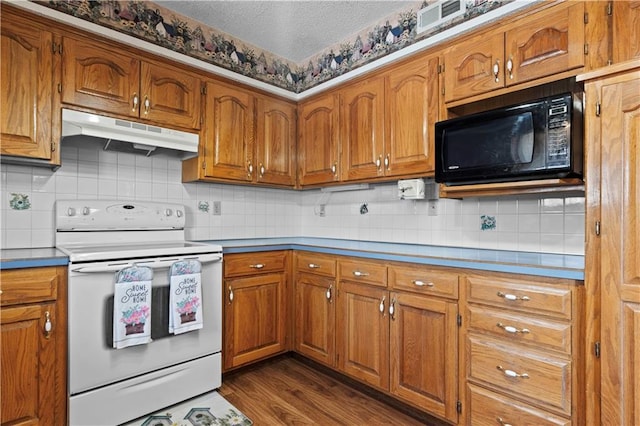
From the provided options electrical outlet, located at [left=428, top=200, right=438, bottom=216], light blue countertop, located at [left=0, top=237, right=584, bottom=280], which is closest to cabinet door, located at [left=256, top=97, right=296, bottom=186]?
light blue countertop, located at [left=0, top=237, right=584, bottom=280]

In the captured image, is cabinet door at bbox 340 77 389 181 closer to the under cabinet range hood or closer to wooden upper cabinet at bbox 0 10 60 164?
the under cabinet range hood

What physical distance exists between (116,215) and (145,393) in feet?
3.62

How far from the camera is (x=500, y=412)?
5.19ft

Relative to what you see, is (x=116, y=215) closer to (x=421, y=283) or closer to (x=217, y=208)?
(x=217, y=208)

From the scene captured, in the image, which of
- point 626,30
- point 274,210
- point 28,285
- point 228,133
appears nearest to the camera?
point 626,30

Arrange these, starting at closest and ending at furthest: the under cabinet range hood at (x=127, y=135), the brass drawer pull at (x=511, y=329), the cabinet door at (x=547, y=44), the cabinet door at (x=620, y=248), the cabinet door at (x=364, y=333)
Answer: the cabinet door at (x=620, y=248)
the brass drawer pull at (x=511, y=329)
the cabinet door at (x=547, y=44)
the under cabinet range hood at (x=127, y=135)
the cabinet door at (x=364, y=333)

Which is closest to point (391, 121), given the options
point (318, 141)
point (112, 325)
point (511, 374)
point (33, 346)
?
point (318, 141)

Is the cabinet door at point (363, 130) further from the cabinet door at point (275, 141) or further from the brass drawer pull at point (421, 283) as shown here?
the brass drawer pull at point (421, 283)

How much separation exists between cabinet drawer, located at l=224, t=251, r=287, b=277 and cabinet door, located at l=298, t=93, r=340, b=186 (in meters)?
0.74

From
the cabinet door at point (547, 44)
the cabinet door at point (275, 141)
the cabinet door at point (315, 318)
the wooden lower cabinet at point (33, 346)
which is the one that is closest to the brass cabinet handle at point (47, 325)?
the wooden lower cabinet at point (33, 346)

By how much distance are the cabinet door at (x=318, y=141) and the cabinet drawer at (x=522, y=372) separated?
1599mm

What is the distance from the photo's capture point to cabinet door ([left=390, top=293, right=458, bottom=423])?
176 centimetres

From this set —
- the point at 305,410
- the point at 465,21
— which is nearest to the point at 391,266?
the point at 305,410

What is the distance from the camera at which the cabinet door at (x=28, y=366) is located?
5.11ft
